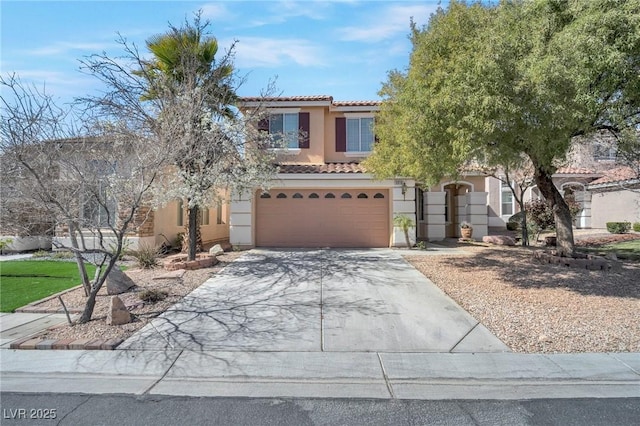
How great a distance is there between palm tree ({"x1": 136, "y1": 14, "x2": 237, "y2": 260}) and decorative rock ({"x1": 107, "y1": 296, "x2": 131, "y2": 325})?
15.3 ft

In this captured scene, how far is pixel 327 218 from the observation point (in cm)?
1686

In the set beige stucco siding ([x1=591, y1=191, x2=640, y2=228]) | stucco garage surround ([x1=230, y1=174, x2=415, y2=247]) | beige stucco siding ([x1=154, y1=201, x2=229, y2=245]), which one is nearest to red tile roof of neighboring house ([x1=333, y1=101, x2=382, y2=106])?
stucco garage surround ([x1=230, y1=174, x2=415, y2=247])

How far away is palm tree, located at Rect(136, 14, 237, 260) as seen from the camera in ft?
36.4

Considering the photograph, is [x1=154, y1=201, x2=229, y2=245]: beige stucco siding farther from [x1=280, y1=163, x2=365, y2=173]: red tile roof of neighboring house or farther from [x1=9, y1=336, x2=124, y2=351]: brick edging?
[x1=9, y1=336, x2=124, y2=351]: brick edging

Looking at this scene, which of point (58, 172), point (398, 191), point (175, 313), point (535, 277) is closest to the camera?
point (58, 172)

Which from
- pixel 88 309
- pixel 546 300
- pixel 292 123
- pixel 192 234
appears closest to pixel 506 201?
pixel 292 123

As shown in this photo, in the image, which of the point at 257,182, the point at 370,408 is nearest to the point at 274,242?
the point at 257,182

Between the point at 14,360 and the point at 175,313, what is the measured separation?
8.40 feet

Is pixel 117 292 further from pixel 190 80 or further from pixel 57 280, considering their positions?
pixel 190 80

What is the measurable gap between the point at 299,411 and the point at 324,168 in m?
13.1

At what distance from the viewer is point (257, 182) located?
1204 centimetres

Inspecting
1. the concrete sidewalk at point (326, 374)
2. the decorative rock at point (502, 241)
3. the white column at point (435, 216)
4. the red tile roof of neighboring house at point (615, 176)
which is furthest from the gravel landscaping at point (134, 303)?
the red tile roof of neighboring house at point (615, 176)

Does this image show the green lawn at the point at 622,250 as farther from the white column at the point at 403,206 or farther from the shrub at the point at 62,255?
the shrub at the point at 62,255

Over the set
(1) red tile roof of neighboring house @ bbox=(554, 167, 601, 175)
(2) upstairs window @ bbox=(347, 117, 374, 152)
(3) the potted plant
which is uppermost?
(2) upstairs window @ bbox=(347, 117, 374, 152)
